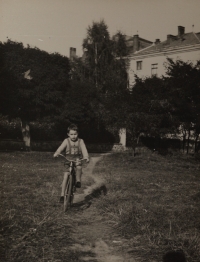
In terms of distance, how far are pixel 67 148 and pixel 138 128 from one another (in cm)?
1397

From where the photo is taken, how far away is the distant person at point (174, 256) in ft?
12.8

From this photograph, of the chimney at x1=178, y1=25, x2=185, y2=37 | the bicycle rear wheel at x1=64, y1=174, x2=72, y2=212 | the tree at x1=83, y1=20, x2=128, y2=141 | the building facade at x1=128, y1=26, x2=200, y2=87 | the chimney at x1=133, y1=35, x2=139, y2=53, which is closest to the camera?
the bicycle rear wheel at x1=64, y1=174, x2=72, y2=212

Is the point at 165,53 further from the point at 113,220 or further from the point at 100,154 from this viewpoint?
the point at 113,220

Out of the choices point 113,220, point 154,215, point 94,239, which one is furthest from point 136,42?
point 94,239

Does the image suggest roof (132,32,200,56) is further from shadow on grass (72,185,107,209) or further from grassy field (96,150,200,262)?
shadow on grass (72,185,107,209)

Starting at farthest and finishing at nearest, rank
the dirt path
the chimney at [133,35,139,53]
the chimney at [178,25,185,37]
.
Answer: the chimney at [133,35,139,53]
the chimney at [178,25,185,37]
the dirt path

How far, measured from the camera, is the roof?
1484 inches

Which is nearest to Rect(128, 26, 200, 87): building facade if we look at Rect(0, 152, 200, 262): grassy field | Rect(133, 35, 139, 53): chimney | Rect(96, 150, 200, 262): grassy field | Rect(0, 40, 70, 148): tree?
Rect(133, 35, 139, 53): chimney

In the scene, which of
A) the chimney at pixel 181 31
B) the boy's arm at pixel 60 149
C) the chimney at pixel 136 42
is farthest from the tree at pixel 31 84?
Result: the chimney at pixel 136 42

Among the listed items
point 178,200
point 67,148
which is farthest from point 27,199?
point 178,200

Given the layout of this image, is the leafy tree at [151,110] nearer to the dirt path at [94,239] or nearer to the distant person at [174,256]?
the dirt path at [94,239]

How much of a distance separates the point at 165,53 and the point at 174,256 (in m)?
38.6

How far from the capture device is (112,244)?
14.9ft

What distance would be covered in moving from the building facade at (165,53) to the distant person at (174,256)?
33990 mm
